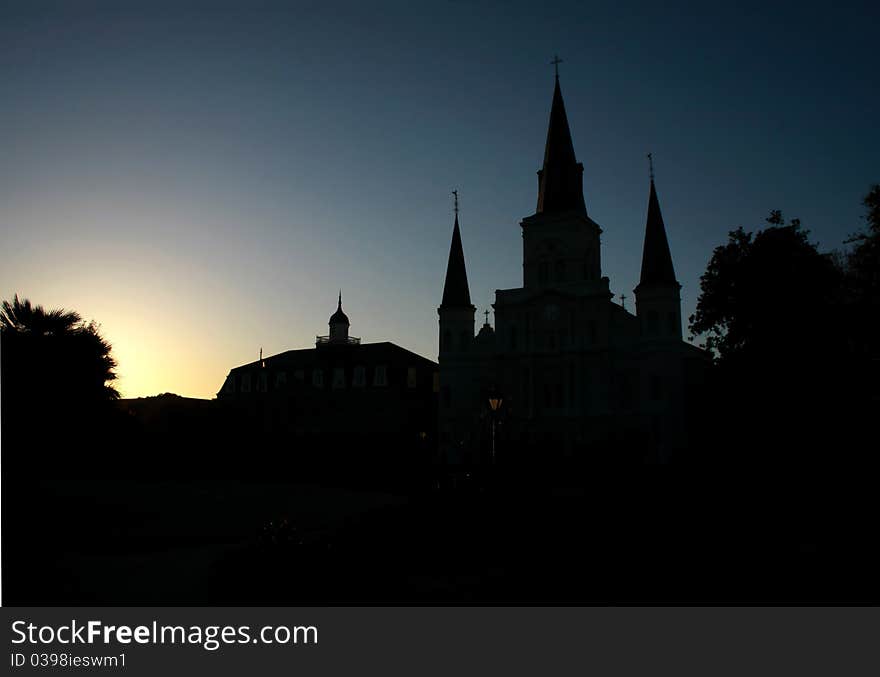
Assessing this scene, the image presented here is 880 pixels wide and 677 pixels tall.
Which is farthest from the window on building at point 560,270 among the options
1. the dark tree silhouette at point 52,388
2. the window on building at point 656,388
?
the dark tree silhouette at point 52,388

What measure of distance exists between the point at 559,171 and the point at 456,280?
37.2ft

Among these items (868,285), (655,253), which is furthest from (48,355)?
(655,253)

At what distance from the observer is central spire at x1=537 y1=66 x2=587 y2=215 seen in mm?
50219

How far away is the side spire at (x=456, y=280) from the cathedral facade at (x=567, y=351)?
0.29 ft

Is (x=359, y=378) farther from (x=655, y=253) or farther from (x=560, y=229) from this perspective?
(x=655, y=253)

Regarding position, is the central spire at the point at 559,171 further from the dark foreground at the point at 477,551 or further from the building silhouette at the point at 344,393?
the dark foreground at the point at 477,551

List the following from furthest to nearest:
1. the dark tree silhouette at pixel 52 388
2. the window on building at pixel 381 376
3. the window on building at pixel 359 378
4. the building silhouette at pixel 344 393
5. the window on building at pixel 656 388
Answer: the window on building at pixel 359 378 → the window on building at pixel 381 376 → the building silhouette at pixel 344 393 → the window on building at pixel 656 388 → the dark tree silhouette at pixel 52 388

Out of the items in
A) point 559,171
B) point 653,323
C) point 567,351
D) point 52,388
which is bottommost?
point 52,388

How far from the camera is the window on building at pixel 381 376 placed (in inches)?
2343

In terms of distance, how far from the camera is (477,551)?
54.5 ft

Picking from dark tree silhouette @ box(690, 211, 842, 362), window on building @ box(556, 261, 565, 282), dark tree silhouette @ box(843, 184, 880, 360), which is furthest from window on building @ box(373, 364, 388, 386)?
dark tree silhouette @ box(843, 184, 880, 360)

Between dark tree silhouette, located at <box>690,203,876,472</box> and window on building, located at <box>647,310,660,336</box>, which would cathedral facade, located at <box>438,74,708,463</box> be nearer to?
window on building, located at <box>647,310,660,336</box>

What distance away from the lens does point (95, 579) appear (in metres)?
14.1

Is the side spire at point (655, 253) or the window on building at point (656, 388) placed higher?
the side spire at point (655, 253)
